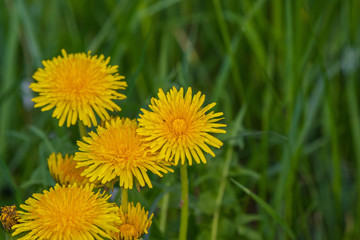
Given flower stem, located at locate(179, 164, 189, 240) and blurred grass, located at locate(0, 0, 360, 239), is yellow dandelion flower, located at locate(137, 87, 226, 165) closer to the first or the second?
flower stem, located at locate(179, 164, 189, 240)

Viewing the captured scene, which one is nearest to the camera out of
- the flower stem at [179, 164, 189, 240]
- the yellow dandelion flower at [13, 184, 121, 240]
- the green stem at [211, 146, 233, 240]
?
the yellow dandelion flower at [13, 184, 121, 240]

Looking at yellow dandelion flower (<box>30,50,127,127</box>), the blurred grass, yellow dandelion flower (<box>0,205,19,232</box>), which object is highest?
the blurred grass

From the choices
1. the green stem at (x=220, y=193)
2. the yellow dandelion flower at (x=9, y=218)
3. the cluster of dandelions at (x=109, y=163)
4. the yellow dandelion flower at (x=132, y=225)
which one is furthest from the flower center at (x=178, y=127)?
the green stem at (x=220, y=193)

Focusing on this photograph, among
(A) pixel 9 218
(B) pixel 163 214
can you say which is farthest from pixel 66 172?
(B) pixel 163 214

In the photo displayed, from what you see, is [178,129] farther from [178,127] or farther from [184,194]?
[184,194]

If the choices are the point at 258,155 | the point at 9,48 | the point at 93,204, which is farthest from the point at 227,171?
the point at 9,48

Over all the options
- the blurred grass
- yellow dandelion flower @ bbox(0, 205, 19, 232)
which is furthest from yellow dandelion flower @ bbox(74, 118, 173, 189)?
the blurred grass
